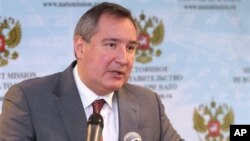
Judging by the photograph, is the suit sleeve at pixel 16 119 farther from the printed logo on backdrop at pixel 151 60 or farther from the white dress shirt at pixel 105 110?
the printed logo on backdrop at pixel 151 60

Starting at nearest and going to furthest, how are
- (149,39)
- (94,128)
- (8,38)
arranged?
(94,128) < (8,38) < (149,39)

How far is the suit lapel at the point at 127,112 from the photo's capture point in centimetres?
232

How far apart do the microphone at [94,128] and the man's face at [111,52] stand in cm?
44

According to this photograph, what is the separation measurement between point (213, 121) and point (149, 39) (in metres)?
0.81

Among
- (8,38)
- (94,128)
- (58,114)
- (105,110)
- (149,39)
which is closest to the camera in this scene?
(94,128)

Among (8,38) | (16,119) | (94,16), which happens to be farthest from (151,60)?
(16,119)

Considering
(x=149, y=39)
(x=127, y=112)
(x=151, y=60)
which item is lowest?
(x=127, y=112)

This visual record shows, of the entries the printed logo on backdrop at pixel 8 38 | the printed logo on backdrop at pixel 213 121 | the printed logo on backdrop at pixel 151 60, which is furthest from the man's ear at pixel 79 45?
the printed logo on backdrop at pixel 213 121

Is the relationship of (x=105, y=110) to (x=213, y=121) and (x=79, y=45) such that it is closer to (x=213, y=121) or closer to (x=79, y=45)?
(x=79, y=45)

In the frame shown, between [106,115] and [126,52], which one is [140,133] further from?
[126,52]

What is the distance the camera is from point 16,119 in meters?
2.16

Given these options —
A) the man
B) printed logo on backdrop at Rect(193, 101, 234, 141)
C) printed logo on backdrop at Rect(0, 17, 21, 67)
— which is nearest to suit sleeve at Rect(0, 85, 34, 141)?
the man

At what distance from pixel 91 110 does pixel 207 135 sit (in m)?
1.55

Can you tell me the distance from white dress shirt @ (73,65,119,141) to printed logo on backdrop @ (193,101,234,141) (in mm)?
1345
